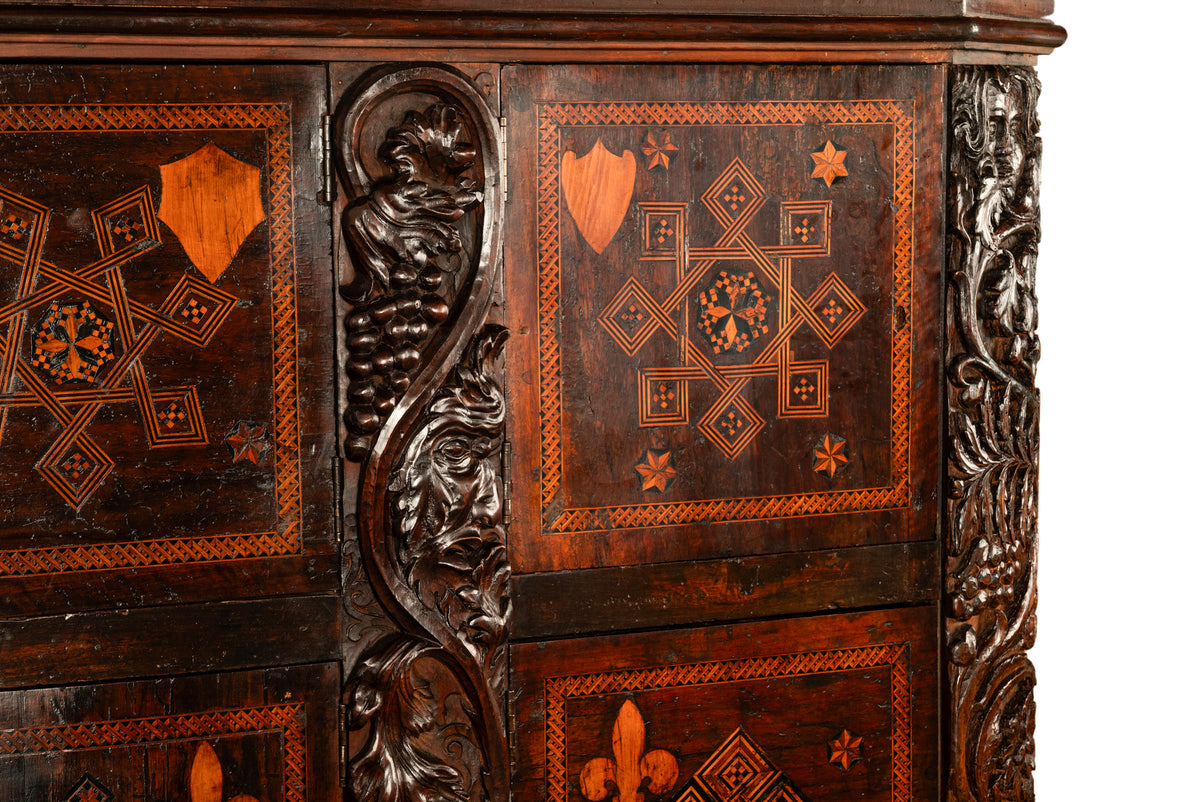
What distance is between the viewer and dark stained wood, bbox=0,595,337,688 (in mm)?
2201

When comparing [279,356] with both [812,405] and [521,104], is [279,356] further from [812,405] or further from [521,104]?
[812,405]

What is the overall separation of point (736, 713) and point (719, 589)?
265 mm

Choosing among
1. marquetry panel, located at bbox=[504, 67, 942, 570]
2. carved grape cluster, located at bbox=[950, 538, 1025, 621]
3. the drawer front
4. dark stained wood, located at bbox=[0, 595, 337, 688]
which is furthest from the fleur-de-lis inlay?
carved grape cluster, located at bbox=[950, 538, 1025, 621]

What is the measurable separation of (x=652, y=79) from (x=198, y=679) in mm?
1386

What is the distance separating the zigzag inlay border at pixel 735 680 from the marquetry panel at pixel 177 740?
0.43 m

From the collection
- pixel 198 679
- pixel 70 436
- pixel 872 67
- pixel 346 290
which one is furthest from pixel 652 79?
pixel 198 679

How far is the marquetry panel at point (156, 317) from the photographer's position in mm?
2133

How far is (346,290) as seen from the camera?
7.43 feet

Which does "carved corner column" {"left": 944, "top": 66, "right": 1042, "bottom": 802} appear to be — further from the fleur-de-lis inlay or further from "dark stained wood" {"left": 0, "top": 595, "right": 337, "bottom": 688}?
"dark stained wood" {"left": 0, "top": 595, "right": 337, "bottom": 688}

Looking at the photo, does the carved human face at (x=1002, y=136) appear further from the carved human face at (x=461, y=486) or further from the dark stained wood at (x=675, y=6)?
the carved human face at (x=461, y=486)

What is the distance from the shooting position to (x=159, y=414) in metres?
2.21

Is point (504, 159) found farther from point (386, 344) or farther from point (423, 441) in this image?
point (423, 441)

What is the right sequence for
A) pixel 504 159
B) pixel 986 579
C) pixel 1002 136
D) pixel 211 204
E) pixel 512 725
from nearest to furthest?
pixel 211 204 → pixel 504 159 → pixel 512 725 → pixel 1002 136 → pixel 986 579

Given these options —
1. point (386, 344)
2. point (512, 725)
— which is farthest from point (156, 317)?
point (512, 725)
